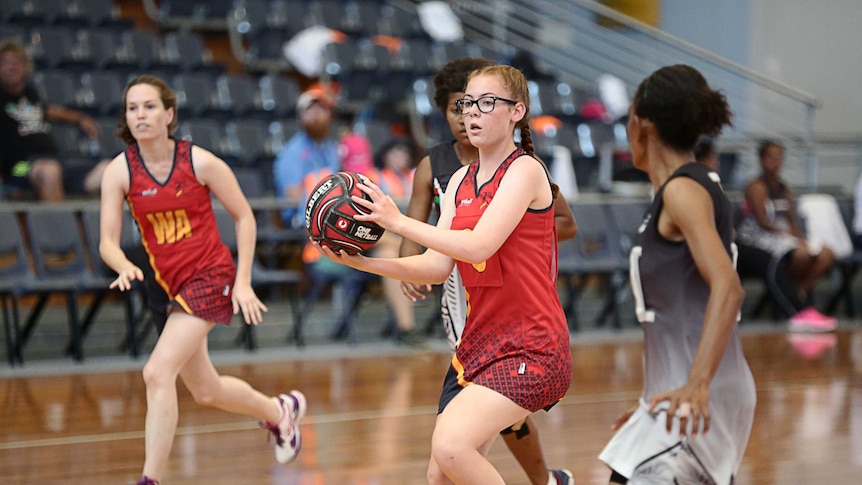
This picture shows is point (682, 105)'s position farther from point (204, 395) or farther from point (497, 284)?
point (204, 395)

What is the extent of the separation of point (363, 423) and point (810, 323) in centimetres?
453

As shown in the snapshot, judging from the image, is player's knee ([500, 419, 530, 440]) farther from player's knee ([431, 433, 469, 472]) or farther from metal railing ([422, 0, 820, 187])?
metal railing ([422, 0, 820, 187])

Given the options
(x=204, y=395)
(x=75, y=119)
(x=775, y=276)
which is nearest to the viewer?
(x=204, y=395)

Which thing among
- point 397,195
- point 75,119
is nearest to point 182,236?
point 397,195

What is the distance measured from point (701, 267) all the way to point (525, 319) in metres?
0.43

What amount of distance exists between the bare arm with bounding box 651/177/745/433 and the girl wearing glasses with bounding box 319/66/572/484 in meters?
0.30

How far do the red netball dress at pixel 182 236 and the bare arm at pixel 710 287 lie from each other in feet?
6.00

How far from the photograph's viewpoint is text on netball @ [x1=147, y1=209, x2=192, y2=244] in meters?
3.80

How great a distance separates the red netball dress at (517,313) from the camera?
253cm

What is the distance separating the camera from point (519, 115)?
256 cm

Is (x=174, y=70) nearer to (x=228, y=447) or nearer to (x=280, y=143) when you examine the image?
(x=280, y=143)

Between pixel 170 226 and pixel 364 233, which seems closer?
pixel 364 233

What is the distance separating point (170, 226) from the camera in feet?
12.5

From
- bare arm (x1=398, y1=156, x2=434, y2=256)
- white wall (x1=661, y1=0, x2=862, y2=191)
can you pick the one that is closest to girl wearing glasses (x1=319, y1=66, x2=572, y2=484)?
bare arm (x1=398, y1=156, x2=434, y2=256)
